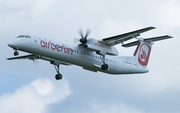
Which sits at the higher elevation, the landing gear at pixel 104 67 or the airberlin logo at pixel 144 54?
the airberlin logo at pixel 144 54

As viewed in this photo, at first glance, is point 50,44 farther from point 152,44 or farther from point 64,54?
point 152,44

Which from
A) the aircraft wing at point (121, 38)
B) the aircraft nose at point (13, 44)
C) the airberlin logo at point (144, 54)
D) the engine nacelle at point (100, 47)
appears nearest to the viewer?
the aircraft nose at point (13, 44)

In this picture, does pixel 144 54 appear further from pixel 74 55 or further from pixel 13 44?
pixel 13 44

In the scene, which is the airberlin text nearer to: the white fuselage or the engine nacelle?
the white fuselage

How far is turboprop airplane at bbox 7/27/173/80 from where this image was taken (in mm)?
21250

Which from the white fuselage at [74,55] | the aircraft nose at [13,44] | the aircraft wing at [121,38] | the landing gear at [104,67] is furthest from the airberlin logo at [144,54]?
the aircraft nose at [13,44]

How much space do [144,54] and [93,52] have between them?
Result: 5.50m

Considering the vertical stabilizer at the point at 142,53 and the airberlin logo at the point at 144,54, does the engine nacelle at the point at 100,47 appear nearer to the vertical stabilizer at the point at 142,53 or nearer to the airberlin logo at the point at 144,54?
the vertical stabilizer at the point at 142,53

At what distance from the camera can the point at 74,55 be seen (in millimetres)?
22922

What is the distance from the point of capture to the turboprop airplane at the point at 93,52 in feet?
69.7

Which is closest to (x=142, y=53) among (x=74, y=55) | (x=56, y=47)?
(x=74, y=55)

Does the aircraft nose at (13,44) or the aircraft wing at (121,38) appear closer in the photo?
the aircraft nose at (13,44)

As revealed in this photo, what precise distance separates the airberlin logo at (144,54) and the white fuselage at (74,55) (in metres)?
0.73

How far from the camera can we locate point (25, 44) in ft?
68.2
